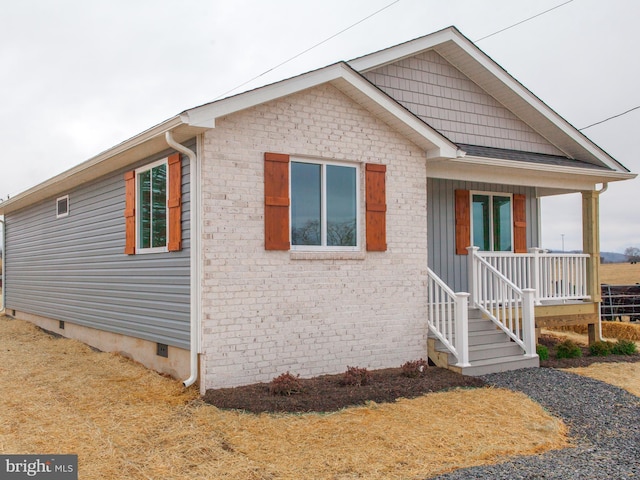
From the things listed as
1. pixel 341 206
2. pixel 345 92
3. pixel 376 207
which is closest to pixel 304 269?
pixel 341 206

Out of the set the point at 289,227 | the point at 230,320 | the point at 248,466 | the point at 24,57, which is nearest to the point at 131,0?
the point at 24,57

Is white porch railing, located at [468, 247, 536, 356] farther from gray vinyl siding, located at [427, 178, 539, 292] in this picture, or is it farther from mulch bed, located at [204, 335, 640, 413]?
mulch bed, located at [204, 335, 640, 413]

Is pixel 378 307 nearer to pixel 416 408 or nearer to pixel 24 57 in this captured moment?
pixel 416 408

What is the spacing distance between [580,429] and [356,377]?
109 inches

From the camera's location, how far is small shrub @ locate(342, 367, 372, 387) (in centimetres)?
784

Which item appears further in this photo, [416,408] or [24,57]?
[24,57]

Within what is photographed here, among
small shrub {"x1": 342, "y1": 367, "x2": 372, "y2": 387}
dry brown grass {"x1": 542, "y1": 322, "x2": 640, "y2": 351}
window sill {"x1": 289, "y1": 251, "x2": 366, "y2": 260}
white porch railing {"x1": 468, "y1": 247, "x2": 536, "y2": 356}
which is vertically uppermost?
window sill {"x1": 289, "y1": 251, "x2": 366, "y2": 260}

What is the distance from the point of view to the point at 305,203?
8383 millimetres

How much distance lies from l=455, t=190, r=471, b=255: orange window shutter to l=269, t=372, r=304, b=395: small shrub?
17.7ft

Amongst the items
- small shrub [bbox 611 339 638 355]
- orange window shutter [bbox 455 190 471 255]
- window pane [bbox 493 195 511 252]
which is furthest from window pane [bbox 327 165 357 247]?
small shrub [bbox 611 339 638 355]

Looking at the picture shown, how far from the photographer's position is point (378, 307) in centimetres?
890

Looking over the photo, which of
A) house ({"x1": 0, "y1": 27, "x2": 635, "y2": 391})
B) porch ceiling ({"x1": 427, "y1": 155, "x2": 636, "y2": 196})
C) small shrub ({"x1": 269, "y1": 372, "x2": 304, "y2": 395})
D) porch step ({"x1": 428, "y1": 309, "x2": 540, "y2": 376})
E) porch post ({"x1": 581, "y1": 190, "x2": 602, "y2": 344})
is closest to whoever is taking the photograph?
small shrub ({"x1": 269, "y1": 372, "x2": 304, "y2": 395})

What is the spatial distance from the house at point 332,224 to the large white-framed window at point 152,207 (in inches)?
1.5

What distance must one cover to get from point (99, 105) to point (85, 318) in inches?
580
